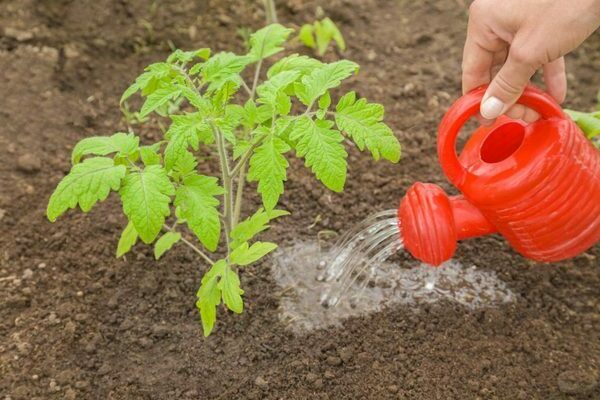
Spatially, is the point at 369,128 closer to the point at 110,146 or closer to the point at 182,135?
the point at 182,135

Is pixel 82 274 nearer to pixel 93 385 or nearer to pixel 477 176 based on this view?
pixel 93 385

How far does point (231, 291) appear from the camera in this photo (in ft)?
5.94

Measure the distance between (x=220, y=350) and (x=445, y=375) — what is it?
0.65 m

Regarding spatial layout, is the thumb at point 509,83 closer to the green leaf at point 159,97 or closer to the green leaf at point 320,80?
the green leaf at point 320,80

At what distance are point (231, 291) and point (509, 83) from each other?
32.7 inches

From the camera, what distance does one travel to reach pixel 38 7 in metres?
3.08

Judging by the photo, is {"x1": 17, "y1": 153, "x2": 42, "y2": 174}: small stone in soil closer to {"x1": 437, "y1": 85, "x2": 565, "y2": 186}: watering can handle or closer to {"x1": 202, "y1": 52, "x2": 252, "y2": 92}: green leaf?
{"x1": 202, "y1": 52, "x2": 252, "y2": 92}: green leaf

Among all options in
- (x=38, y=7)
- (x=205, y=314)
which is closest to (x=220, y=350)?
(x=205, y=314)

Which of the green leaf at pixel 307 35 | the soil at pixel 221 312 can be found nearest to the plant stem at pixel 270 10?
the green leaf at pixel 307 35

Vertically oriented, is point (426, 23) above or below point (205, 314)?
above

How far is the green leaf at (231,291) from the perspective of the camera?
1787mm

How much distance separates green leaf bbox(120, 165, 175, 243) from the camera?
1.63m

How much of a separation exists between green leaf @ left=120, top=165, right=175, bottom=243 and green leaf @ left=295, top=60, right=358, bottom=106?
392 millimetres

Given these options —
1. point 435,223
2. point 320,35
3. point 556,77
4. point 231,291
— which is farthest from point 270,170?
point 320,35
